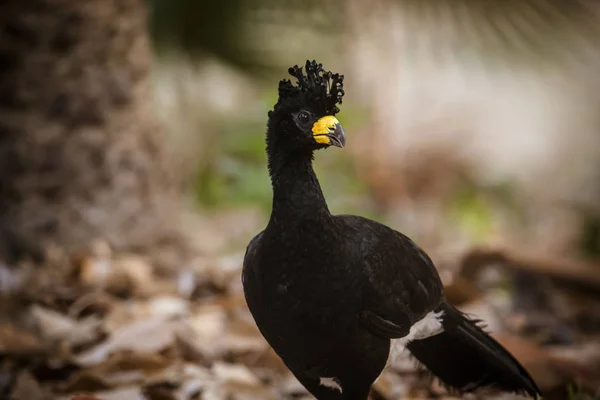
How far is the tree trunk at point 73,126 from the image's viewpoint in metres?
3.12

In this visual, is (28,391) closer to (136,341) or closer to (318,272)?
(136,341)

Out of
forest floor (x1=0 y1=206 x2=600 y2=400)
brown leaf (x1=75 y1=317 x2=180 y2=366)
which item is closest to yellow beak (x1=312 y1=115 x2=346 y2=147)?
forest floor (x1=0 y1=206 x2=600 y2=400)

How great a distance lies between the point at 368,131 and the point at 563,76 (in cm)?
132

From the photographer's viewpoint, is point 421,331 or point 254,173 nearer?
point 421,331

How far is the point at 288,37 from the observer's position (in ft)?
14.9

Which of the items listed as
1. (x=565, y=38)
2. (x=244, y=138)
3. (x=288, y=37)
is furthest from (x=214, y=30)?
(x=565, y=38)

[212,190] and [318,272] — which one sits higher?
[212,190]

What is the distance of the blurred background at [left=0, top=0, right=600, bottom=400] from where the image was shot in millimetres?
2477

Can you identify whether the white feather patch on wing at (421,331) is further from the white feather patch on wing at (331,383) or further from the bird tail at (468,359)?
the white feather patch on wing at (331,383)

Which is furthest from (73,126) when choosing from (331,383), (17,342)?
(331,383)

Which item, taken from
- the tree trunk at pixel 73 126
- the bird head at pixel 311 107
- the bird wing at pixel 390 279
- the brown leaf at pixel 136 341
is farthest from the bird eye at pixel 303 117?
the tree trunk at pixel 73 126

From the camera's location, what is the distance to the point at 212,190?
4391 mm

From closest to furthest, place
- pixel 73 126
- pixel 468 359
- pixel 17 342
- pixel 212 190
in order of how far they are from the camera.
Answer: pixel 468 359 < pixel 17 342 < pixel 73 126 < pixel 212 190

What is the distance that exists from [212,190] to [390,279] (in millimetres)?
2645
